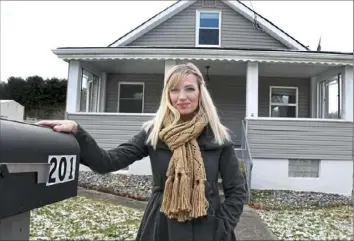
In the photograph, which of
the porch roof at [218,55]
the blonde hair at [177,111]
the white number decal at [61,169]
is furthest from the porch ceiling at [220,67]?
the white number decal at [61,169]

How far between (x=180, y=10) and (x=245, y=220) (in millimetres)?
8670

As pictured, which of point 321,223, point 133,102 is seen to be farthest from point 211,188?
point 133,102

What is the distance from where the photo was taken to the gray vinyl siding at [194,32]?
1306cm

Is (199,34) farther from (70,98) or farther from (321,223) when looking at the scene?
(321,223)

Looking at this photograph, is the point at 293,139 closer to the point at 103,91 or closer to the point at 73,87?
the point at 73,87

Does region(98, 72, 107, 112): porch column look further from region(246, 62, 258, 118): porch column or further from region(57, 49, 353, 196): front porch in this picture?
region(246, 62, 258, 118): porch column

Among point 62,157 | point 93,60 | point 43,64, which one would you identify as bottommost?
point 62,157

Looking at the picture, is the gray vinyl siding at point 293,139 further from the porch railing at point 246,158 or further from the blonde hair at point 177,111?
the blonde hair at point 177,111

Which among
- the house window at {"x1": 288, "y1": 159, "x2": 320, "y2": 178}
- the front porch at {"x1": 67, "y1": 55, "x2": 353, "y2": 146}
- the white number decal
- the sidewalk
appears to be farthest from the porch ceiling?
the white number decal

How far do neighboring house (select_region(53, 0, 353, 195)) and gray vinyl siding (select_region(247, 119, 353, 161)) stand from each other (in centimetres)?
3

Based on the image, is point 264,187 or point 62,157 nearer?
point 62,157

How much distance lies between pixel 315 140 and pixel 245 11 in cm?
503

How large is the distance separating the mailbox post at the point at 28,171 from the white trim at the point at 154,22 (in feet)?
37.4

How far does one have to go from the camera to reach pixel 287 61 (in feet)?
34.1
